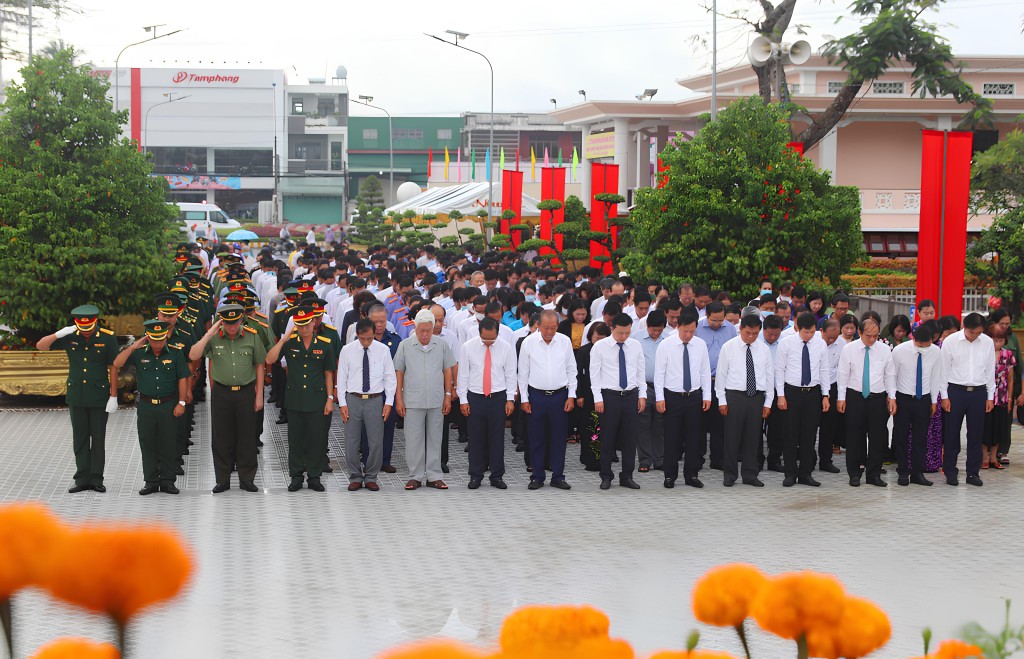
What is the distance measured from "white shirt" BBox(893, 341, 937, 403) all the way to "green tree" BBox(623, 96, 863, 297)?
5927 millimetres

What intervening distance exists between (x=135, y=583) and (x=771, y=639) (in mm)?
5561

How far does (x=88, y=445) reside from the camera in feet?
34.0

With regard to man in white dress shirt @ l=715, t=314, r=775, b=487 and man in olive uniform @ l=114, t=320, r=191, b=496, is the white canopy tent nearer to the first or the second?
man in white dress shirt @ l=715, t=314, r=775, b=487

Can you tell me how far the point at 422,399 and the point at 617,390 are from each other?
67.4 inches

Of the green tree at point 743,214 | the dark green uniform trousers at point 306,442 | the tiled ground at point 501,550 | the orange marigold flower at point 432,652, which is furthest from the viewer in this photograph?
the green tree at point 743,214

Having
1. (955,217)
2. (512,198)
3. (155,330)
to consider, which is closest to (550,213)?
(512,198)

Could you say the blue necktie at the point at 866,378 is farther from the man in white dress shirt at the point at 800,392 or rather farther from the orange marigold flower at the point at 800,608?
the orange marigold flower at the point at 800,608

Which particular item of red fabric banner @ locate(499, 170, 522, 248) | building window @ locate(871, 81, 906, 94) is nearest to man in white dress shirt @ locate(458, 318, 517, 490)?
red fabric banner @ locate(499, 170, 522, 248)

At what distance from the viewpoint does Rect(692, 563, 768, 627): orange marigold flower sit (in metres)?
1.68

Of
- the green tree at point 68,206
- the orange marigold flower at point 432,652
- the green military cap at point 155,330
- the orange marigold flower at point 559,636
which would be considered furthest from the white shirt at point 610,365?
the orange marigold flower at point 432,652

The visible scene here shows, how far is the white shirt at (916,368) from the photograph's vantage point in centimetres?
1077

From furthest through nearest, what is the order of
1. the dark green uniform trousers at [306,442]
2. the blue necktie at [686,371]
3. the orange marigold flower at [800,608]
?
the blue necktie at [686,371]
the dark green uniform trousers at [306,442]
the orange marigold flower at [800,608]

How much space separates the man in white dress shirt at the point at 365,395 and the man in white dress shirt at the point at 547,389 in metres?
1.22

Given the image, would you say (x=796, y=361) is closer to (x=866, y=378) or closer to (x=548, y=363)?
(x=866, y=378)
